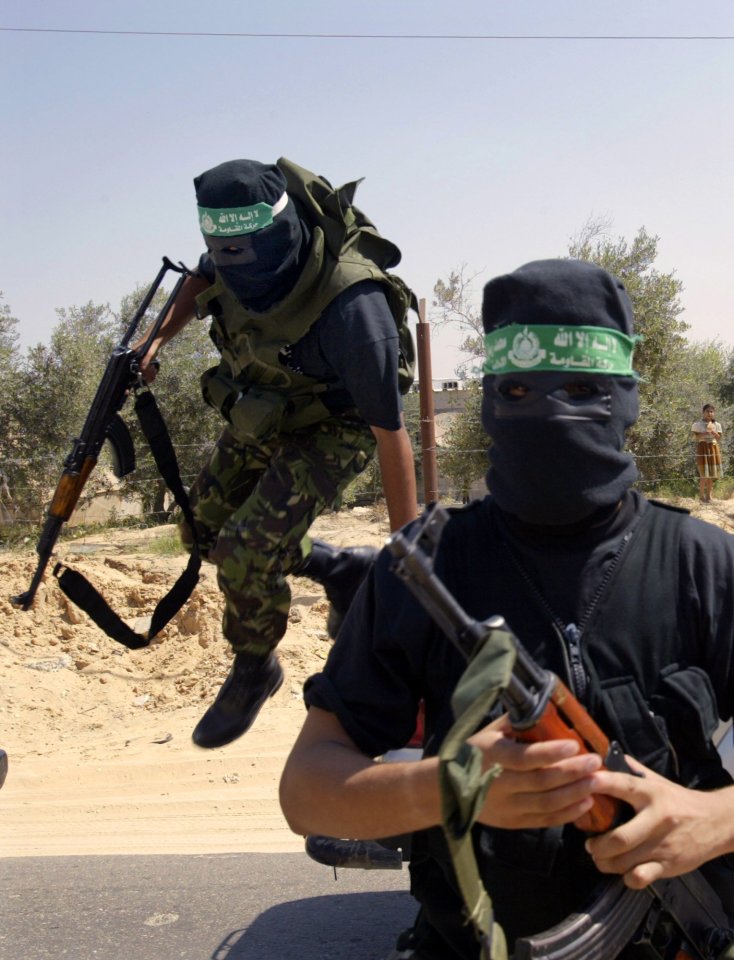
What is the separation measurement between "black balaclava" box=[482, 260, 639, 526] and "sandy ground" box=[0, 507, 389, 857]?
3152mm

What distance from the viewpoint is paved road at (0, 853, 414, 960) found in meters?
3.24

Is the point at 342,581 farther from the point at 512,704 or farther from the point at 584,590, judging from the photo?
the point at 512,704

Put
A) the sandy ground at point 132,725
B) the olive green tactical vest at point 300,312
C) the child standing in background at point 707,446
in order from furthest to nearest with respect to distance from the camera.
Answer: the child standing in background at point 707,446, the sandy ground at point 132,725, the olive green tactical vest at point 300,312

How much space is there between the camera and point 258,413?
3.88 m

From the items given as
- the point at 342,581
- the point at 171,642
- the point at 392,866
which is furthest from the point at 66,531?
the point at 392,866

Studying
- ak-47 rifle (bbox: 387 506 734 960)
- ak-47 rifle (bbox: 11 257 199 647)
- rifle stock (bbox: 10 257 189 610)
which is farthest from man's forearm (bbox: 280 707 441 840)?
rifle stock (bbox: 10 257 189 610)

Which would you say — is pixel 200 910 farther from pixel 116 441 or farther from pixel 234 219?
pixel 234 219

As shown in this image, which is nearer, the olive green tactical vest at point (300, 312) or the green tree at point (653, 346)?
the olive green tactical vest at point (300, 312)

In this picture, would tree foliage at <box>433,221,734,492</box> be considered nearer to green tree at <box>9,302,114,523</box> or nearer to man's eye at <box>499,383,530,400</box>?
green tree at <box>9,302,114,523</box>

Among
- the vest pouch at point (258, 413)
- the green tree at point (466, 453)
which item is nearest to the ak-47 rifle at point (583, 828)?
the vest pouch at point (258, 413)

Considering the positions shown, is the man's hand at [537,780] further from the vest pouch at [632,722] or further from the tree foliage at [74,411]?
the tree foliage at [74,411]

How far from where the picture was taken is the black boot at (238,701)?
3.89m

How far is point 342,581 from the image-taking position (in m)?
4.06

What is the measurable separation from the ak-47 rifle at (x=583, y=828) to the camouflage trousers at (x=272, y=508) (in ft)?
7.65
